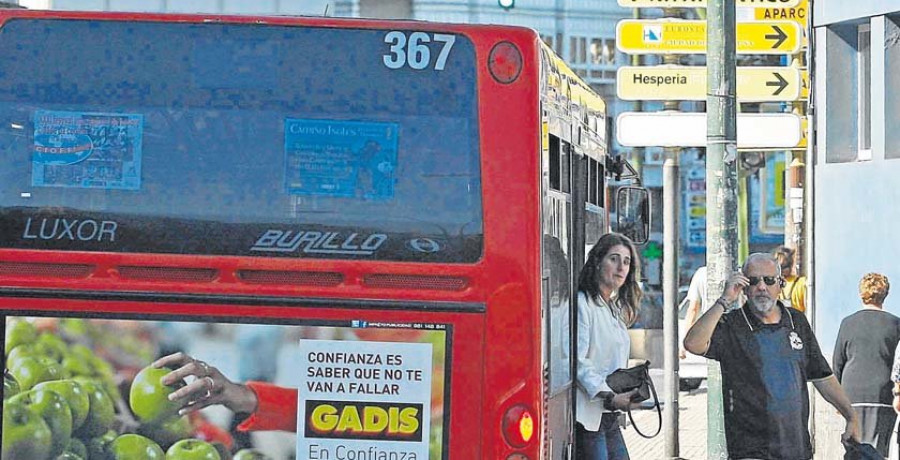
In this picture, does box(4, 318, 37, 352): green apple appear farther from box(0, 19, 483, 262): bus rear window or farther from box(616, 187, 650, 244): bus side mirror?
box(616, 187, 650, 244): bus side mirror

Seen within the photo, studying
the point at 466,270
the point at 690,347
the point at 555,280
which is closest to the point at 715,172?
the point at 690,347

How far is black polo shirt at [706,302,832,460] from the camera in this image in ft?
23.0

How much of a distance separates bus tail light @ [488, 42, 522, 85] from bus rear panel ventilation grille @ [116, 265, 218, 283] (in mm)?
1313

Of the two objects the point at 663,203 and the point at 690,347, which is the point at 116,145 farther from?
the point at 663,203

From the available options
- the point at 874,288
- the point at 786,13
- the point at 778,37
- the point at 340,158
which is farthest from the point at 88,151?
the point at 786,13

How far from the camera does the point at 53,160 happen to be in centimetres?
601

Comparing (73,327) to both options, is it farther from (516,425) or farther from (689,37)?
(689,37)

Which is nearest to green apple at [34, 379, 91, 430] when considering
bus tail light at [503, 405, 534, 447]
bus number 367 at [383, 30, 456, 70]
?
bus tail light at [503, 405, 534, 447]

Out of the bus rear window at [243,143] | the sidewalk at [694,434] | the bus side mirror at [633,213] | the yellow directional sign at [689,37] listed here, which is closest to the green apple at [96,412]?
the bus rear window at [243,143]

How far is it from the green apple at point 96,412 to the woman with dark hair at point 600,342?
2526 millimetres

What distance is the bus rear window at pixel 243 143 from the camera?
19.5ft

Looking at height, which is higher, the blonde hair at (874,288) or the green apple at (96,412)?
the blonde hair at (874,288)

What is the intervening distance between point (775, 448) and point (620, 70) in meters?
6.09

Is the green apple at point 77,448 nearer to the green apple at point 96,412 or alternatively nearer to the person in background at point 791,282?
the green apple at point 96,412
